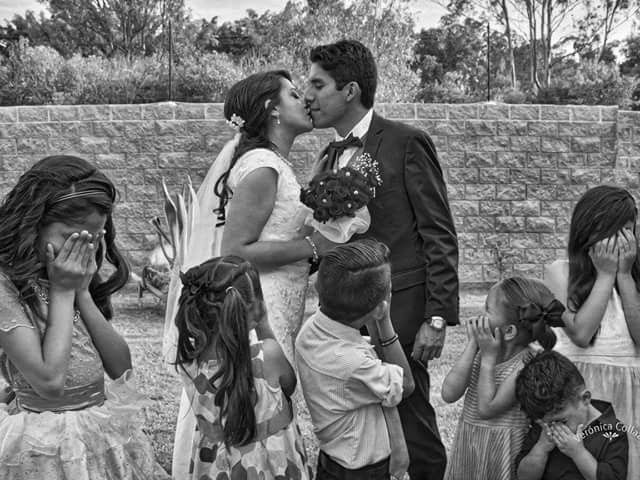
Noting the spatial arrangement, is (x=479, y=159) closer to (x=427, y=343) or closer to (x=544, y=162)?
(x=544, y=162)

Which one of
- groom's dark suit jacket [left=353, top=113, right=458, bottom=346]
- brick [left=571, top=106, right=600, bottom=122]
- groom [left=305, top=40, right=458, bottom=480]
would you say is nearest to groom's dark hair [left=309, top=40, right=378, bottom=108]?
groom [left=305, top=40, right=458, bottom=480]

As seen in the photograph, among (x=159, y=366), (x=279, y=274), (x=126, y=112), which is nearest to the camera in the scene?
(x=279, y=274)

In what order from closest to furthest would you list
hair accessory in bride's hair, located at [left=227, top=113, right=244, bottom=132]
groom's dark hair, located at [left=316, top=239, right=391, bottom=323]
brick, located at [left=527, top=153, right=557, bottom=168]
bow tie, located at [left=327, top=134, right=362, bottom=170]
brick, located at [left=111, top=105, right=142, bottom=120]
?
groom's dark hair, located at [left=316, top=239, right=391, bottom=323] < bow tie, located at [left=327, top=134, right=362, bottom=170] < hair accessory in bride's hair, located at [left=227, top=113, right=244, bottom=132] < brick, located at [left=111, top=105, right=142, bottom=120] < brick, located at [left=527, top=153, right=557, bottom=168]

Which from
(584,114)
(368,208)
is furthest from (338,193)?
(584,114)

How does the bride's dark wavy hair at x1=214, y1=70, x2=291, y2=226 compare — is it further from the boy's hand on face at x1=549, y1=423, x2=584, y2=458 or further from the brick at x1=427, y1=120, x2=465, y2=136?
the brick at x1=427, y1=120, x2=465, y2=136

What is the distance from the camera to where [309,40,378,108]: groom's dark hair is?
140 inches

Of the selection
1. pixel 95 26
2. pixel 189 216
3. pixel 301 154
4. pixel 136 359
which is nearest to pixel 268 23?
pixel 95 26

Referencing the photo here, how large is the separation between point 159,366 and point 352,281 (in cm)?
446

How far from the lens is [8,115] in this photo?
33.7ft

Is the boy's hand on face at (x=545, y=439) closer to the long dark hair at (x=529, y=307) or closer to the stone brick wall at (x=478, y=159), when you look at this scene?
the long dark hair at (x=529, y=307)

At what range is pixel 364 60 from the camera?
3.60 meters

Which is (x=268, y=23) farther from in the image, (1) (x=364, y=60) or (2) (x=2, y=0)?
(1) (x=364, y=60)

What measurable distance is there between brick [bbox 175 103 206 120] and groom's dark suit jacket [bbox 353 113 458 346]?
23.8 ft

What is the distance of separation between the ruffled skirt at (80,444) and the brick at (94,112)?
8171 millimetres
